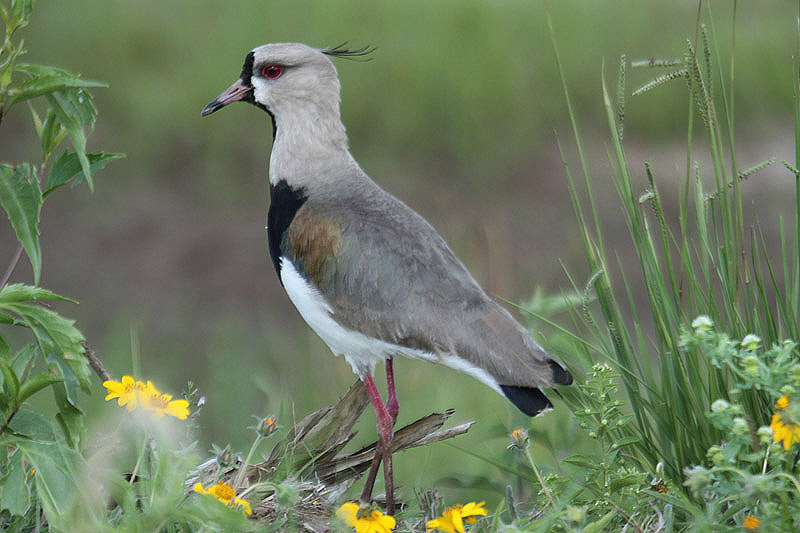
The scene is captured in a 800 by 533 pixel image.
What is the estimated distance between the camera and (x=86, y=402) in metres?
4.53

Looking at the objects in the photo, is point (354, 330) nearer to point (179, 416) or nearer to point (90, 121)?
point (179, 416)

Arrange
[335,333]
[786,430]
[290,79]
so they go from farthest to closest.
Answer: [290,79] < [335,333] < [786,430]

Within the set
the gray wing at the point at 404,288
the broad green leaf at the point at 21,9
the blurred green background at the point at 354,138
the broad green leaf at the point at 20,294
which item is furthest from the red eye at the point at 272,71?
the blurred green background at the point at 354,138

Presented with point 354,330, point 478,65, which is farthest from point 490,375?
point 478,65

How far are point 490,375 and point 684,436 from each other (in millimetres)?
505

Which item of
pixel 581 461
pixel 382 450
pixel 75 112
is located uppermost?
pixel 75 112

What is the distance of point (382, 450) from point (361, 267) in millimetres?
525

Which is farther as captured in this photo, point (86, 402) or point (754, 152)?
point (754, 152)

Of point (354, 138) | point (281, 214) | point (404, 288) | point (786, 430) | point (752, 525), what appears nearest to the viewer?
point (786, 430)

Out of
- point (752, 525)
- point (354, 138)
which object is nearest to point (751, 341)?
point (752, 525)

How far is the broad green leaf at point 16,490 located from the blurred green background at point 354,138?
137 inches

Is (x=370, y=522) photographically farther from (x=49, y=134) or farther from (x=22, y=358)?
(x=49, y=134)

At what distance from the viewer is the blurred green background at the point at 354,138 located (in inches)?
239

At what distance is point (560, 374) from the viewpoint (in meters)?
2.62
